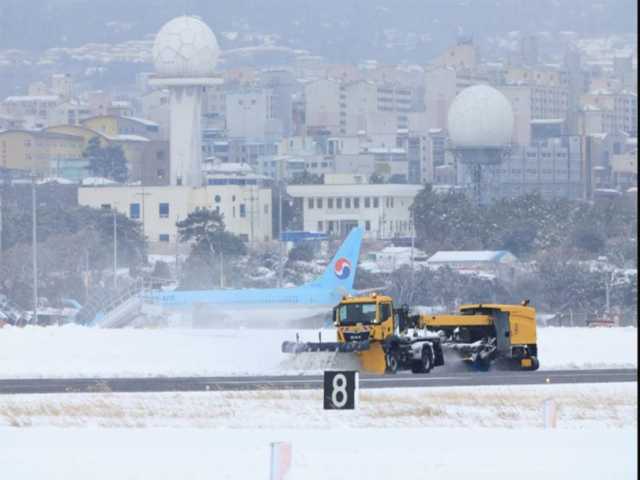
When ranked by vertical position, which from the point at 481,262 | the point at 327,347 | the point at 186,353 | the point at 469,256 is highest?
the point at 327,347

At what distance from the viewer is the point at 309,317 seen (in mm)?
99875

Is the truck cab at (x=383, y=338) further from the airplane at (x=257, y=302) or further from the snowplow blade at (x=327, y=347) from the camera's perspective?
the airplane at (x=257, y=302)

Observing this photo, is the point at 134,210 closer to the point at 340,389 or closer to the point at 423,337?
the point at 423,337

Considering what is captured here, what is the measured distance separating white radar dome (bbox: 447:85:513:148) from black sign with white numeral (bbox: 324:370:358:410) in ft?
492

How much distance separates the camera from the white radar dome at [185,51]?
638ft

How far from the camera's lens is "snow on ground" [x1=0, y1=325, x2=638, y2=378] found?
55.8 m

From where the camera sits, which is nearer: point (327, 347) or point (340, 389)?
point (340, 389)

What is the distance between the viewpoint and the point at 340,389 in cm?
3672

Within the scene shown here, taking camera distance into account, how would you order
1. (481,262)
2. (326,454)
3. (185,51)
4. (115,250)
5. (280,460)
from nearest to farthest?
(280,460), (326,454), (481,262), (115,250), (185,51)

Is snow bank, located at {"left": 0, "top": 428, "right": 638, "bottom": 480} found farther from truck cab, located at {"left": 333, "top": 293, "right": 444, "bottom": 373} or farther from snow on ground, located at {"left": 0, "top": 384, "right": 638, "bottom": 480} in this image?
truck cab, located at {"left": 333, "top": 293, "right": 444, "bottom": 373}

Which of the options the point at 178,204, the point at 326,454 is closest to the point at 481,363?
the point at 326,454

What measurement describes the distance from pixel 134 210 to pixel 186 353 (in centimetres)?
11098

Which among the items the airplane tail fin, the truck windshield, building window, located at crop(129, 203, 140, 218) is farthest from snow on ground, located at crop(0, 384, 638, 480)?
building window, located at crop(129, 203, 140, 218)

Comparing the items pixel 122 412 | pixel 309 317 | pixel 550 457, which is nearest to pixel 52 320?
pixel 309 317
